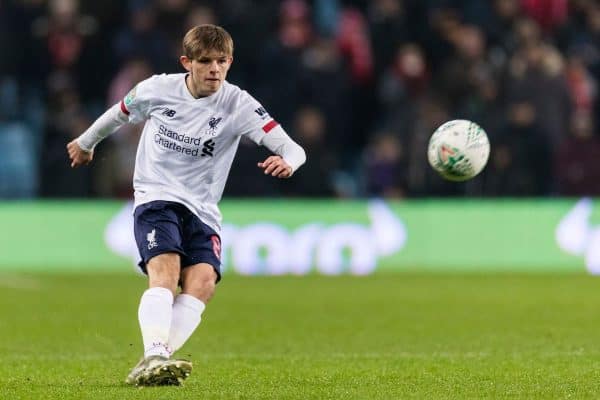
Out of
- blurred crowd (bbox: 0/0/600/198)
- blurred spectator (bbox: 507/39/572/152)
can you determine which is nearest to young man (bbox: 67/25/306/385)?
blurred crowd (bbox: 0/0/600/198)

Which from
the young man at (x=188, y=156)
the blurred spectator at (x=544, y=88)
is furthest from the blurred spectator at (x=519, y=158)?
the young man at (x=188, y=156)

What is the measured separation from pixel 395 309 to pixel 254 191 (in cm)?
573

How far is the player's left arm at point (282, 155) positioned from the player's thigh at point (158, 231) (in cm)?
63

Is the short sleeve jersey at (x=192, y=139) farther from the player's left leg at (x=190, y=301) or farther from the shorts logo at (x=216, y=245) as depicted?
the player's left leg at (x=190, y=301)

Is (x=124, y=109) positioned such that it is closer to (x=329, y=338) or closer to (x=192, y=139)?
(x=192, y=139)

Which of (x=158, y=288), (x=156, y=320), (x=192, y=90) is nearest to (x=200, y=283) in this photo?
(x=158, y=288)

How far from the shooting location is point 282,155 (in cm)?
783

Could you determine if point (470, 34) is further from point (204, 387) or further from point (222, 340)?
point (204, 387)

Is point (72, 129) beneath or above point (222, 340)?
above

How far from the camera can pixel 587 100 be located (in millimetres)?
19438

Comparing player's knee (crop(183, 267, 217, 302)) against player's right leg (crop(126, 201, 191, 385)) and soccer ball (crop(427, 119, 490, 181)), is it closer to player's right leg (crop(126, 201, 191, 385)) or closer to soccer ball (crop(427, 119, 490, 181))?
player's right leg (crop(126, 201, 191, 385))

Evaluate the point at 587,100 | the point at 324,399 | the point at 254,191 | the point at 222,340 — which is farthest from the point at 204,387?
the point at 587,100

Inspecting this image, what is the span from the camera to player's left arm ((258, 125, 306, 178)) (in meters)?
7.47

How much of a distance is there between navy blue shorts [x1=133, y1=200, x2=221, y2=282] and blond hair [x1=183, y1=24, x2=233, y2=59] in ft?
2.92
